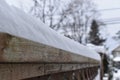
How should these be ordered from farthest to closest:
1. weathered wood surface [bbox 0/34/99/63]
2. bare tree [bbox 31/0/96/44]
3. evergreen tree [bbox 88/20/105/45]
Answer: evergreen tree [bbox 88/20/105/45] → bare tree [bbox 31/0/96/44] → weathered wood surface [bbox 0/34/99/63]

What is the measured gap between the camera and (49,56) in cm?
127

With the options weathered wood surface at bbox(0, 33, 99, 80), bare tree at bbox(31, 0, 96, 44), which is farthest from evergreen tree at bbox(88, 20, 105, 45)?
weathered wood surface at bbox(0, 33, 99, 80)

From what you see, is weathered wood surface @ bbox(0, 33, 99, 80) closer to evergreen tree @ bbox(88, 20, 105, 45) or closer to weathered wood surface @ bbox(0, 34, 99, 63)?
weathered wood surface @ bbox(0, 34, 99, 63)

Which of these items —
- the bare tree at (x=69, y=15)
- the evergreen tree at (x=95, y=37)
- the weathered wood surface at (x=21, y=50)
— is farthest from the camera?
the evergreen tree at (x=95, y=37)

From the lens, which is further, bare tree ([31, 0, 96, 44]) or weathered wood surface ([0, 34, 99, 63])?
bare tree ([31, 0, 96, 44])

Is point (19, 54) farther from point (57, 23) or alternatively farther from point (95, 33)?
point (95, 33)

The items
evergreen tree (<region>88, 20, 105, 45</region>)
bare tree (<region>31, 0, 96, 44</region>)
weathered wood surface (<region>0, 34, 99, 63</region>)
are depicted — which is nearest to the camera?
weathered wood surface (<region>0, 34, 99, 63</region>)

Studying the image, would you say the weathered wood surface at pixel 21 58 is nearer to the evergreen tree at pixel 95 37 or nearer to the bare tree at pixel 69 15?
the bare tree at pixel 69 15

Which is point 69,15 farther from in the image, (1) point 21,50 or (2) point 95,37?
(1) point 21,50

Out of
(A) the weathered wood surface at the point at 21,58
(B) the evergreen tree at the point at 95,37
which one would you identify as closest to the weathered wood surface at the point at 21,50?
(A) the weathered wood surface at the point at 21,58

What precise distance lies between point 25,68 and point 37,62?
0.40 feet

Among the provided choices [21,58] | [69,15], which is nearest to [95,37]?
[69,15]

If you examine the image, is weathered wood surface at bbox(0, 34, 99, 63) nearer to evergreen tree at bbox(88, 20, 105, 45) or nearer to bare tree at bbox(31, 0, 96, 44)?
bare tree at bbox(31, 0, 96, 44)

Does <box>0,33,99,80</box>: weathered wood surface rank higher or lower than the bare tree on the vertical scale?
lower
